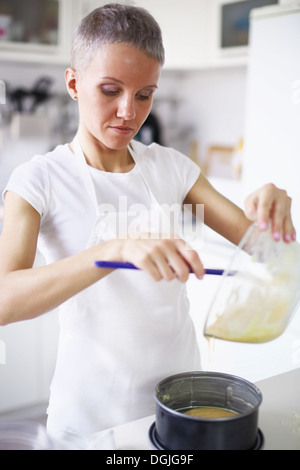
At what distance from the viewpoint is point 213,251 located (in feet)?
7.40

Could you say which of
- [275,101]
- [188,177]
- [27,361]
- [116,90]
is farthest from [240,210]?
[27,361]

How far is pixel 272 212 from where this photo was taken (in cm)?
85

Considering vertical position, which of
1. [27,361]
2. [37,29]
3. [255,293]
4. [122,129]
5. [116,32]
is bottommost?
[27,361]

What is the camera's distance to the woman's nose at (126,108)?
0.91 metres

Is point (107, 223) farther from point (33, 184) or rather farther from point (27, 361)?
point (27, 361)

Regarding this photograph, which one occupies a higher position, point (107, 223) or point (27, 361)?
point (107, 223)

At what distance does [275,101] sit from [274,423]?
1314 mm

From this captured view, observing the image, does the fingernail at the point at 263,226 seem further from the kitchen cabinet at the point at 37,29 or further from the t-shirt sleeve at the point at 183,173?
the kitchen cabinet at the point at 37,29

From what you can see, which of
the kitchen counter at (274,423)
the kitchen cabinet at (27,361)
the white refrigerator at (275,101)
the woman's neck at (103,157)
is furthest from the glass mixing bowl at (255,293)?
the kitchen cabinet at (27,361)

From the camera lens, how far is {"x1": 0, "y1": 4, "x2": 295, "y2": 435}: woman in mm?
879

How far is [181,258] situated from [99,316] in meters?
0.32

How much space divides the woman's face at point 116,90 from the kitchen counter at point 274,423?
0.51 metres
